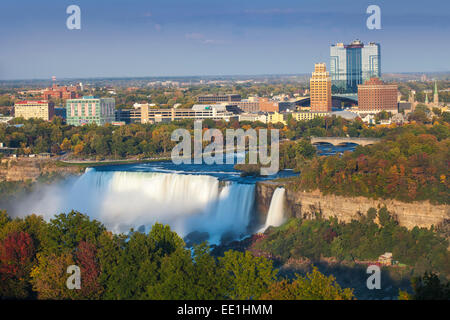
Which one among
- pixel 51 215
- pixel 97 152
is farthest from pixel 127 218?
pixel 97 152

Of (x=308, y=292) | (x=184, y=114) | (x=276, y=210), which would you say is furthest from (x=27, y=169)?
(x=184, y=114)

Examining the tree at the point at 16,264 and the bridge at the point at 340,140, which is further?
the bridge at the point at 340,140

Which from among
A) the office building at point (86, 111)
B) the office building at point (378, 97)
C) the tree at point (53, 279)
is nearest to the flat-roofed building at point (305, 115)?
the office building at point (378, 97)

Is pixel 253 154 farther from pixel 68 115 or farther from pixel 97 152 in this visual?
pixel 68 115
